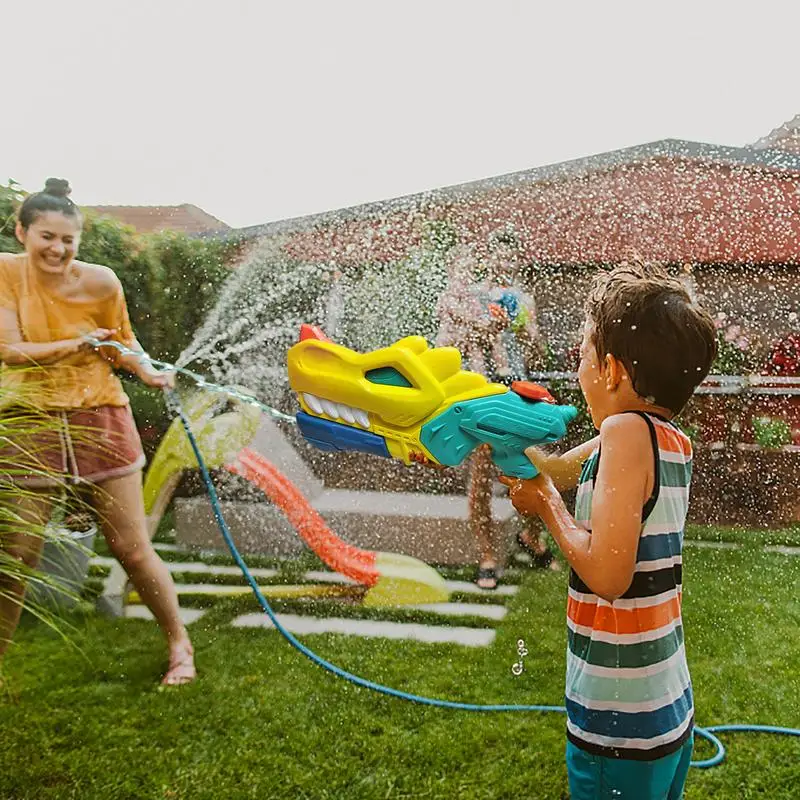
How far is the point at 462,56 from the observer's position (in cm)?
115

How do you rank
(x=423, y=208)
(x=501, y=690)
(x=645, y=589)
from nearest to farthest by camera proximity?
(x=645, y=589) < (x=501, y=690) < (x=423, y=208)

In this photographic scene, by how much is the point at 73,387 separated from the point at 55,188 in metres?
0.30

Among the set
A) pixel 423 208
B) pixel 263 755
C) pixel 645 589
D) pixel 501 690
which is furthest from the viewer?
pixel 423 208

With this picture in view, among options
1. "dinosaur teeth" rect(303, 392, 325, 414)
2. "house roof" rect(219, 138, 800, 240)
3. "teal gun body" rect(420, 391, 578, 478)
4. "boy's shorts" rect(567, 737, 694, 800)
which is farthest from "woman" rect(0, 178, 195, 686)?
"boy's shorts" rect(567, 737, 694, 800)

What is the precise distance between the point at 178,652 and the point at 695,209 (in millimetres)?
998

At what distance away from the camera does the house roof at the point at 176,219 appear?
1.27 meters

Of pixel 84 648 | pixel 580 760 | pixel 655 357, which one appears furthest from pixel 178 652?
pixel 655 357

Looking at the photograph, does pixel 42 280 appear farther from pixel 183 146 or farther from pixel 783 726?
pixel 783 726

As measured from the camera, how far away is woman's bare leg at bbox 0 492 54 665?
99cm

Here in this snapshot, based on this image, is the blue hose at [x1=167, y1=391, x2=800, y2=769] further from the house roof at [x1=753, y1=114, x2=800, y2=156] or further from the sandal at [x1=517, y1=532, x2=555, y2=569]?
the house roof at [x1=753, y1=114, x2=800, y2=156]

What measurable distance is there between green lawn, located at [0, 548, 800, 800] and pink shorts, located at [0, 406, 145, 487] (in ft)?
0.81

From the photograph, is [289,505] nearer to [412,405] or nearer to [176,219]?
[176,219]

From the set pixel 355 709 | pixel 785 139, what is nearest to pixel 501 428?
pixel 355 709

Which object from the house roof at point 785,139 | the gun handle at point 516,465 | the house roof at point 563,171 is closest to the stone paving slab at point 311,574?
the house roof at point 563,171
